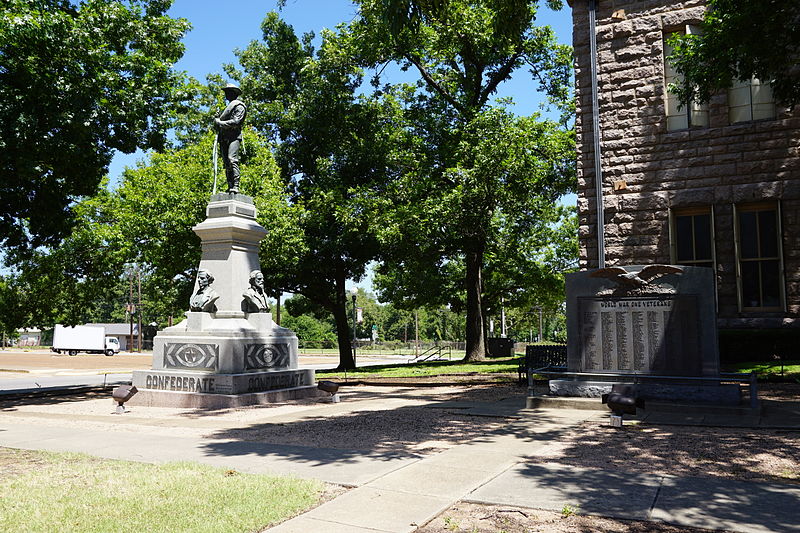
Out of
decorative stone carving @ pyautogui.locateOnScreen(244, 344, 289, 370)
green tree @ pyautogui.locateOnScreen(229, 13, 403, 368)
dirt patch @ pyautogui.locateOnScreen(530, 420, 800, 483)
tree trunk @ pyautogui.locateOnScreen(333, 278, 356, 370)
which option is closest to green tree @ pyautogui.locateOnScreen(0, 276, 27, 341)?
green tree @ pyautogui.locateOnScreen(229, 13, 403, 368)

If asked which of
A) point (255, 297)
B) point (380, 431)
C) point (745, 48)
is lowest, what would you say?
point (380, 431)

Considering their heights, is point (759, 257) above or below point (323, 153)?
below

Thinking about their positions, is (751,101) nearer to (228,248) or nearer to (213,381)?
(228,248)

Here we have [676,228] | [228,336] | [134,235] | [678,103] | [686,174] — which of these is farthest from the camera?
[134,235]

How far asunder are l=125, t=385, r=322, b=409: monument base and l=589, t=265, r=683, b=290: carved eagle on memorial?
7679mm

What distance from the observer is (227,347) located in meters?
13.6

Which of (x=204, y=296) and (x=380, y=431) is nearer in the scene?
(x=380, y=431)

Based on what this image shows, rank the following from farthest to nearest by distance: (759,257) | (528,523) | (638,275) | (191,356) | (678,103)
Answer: (678,103), (759,257), (191,356), (638,275), (528,523)

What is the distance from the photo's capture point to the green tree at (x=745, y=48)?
1180 cm

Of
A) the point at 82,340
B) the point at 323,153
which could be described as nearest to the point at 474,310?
the point at 323,153

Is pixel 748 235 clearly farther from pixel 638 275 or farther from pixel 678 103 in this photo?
pixel 638 275

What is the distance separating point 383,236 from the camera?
974 inches

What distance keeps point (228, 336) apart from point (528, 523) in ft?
33.8

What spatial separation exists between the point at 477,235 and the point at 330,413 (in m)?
15.3
